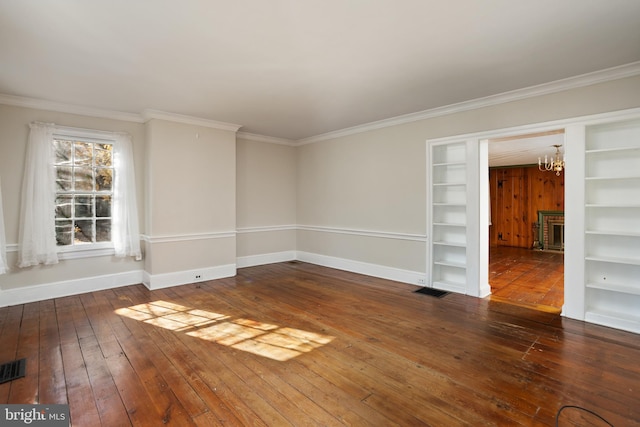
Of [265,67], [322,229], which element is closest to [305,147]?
[322,229]

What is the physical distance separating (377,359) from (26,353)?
9.89 feet

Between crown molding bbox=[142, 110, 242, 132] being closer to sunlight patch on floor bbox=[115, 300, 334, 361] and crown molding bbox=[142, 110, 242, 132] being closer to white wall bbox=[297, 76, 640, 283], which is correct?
white wall bbox=[297, 76, 640, 283]

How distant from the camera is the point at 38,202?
3951 millimetres

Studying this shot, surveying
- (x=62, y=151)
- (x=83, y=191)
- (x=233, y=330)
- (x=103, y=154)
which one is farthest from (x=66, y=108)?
(x=233, y=330)

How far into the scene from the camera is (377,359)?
2.53 m

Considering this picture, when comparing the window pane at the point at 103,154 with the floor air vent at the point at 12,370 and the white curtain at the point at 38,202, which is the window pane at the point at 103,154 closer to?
the white curtain at the point at 38,202

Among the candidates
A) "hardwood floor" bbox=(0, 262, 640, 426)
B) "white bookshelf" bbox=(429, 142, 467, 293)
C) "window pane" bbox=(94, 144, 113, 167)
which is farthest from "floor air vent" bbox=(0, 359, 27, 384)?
"white bookshelf" bbox=(429, 142, 467, 293)

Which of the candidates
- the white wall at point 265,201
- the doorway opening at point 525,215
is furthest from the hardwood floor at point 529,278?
the white wall at point 265,201

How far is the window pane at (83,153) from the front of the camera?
4.38 metres

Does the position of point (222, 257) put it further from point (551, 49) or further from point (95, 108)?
point (551, 49)

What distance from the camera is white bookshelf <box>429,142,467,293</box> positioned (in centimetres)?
440

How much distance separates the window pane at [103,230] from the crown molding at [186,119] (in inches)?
65.5

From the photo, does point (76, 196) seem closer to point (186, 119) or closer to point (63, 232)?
point (63, 232)

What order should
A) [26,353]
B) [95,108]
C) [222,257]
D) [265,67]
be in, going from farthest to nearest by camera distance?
[222,257], [95,108], [265,67], [26,353]
